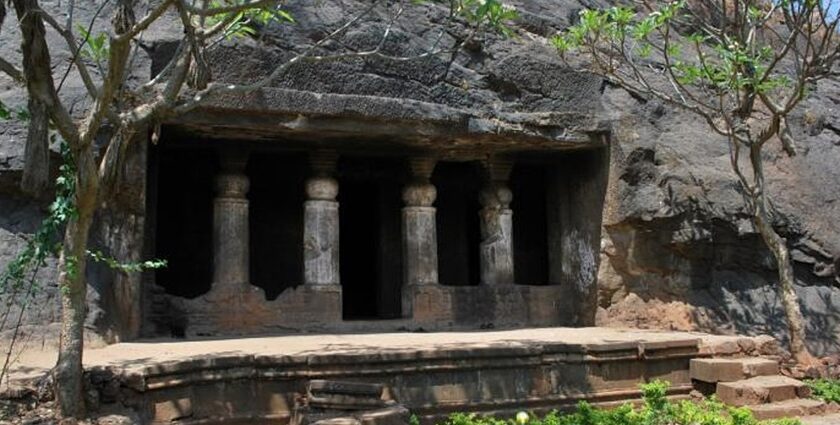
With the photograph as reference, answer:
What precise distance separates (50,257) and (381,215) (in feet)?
15.2

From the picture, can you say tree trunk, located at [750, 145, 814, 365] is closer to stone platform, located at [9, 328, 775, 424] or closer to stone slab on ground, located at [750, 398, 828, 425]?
stone platform, located at [9, 328, 775, 424]

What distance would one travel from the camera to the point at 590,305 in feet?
31.7

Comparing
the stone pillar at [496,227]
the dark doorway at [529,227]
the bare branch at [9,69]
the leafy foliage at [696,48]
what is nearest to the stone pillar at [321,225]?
the stone pillar at [496,227]

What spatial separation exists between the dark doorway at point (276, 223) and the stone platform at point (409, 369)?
2.69 m

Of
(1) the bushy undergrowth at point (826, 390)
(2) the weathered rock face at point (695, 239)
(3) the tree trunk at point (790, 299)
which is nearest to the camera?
(1) the bushy undergrowth at point (826, 390)

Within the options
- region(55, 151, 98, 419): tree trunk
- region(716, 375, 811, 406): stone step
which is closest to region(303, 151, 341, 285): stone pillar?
region(55, 151, 98, 419): tree trunk

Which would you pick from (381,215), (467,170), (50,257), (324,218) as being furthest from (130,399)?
(467,170)

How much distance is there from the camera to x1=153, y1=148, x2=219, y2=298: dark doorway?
1013cm

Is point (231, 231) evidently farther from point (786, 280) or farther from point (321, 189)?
point (786, 280)

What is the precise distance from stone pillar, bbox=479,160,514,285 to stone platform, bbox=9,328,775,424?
1602 mm

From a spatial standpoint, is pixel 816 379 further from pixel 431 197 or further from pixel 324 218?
pixel 324 218

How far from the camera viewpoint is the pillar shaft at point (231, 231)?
870cm

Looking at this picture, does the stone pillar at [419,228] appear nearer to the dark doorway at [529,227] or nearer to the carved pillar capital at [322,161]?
the carved pillar capital at [322,161]

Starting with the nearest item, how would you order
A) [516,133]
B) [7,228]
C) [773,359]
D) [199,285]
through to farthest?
[7,228], [773,359], [516,133], [199,285]
